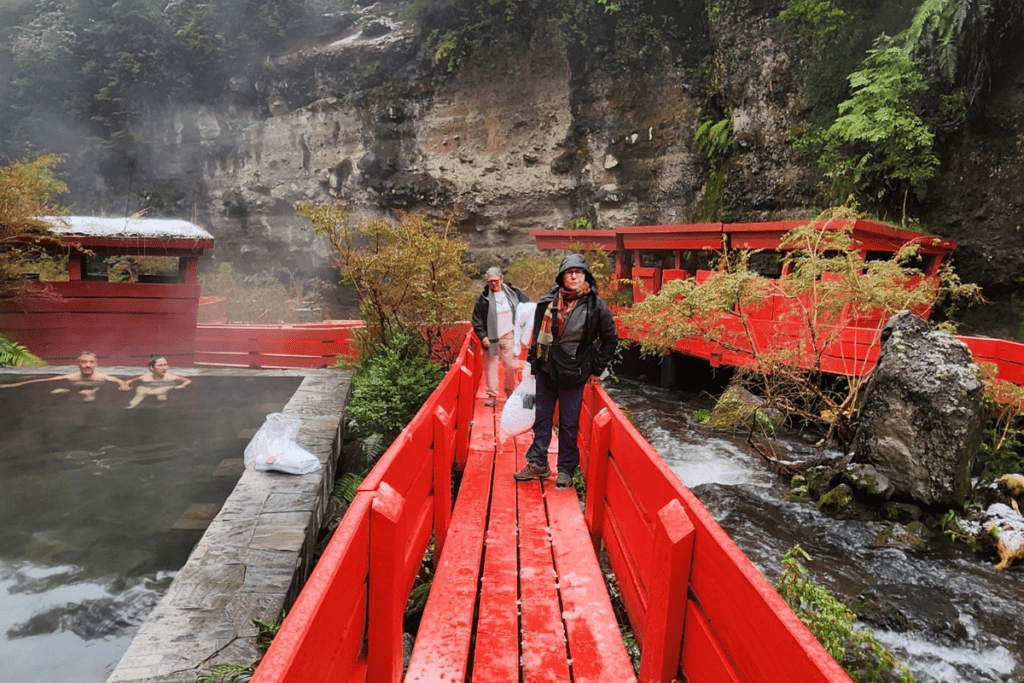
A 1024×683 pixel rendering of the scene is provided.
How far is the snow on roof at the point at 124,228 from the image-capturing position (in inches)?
493

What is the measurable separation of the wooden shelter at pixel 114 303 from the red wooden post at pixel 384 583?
1252 cm

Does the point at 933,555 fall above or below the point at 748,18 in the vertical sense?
below

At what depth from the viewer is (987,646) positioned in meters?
5.61

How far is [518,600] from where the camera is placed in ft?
11.8

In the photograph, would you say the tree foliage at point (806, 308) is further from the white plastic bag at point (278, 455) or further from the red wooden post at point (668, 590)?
the red wooden post at point (668, 590)

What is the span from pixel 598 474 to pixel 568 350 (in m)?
1.02

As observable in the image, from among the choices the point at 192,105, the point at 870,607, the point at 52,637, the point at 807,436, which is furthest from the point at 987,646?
the point at 192,105

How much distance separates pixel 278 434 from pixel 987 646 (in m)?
7.41

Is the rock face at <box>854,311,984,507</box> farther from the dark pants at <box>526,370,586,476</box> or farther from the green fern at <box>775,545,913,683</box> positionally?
the dark pants at <box>526,370,586,476</box>

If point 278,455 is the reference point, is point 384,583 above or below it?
above

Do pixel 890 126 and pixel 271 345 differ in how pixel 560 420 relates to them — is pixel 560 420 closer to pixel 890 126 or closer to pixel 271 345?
pixel 271 345

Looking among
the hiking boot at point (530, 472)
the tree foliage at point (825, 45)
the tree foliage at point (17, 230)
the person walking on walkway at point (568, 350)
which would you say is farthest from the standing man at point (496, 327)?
the tree foliage at point (825, 45)

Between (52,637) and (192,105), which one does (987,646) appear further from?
(192,105)

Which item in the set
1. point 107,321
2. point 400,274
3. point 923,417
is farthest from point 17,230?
point 923,417
